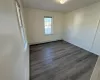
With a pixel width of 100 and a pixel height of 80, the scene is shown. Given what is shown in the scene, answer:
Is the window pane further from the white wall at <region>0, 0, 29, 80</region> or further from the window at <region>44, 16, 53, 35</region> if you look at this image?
the white wall at <region>0, 0, 29, 80</region>

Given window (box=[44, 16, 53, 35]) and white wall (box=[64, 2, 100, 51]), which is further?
window (box=[44, 16, 53, 35])

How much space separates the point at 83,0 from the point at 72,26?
1853 millimetres

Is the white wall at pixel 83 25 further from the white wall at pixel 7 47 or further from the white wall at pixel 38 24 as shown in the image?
the white wall at pixel 7 47

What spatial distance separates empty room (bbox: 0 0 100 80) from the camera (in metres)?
1.71

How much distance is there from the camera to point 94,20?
2.87m

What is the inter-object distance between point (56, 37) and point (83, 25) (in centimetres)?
216

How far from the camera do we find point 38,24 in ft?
13.3

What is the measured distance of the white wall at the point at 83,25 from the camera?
2.88 m

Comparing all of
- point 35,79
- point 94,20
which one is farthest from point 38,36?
point 94,20

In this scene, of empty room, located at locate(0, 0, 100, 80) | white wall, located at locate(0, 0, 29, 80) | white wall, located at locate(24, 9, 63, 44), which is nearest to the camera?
white wall, located at locate(0, 0, 29, 80)

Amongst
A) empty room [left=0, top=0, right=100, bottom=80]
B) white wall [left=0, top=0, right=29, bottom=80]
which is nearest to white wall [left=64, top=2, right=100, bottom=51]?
empty room [left=0, top=0, right=100, bottom=80]

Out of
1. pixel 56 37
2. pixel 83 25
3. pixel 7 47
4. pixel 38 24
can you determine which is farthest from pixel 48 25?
pixel 7 47

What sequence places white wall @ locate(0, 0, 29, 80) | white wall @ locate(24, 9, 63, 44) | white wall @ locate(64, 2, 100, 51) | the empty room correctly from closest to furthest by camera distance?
white wall @ locate(0, 0, 29, 80) → the empty room → white wall @ locate(64, 2, 100, 51) → white wall @ locate(24, 9, 63, 44)

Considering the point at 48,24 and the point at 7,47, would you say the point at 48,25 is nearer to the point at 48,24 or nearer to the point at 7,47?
the point at 48,24
